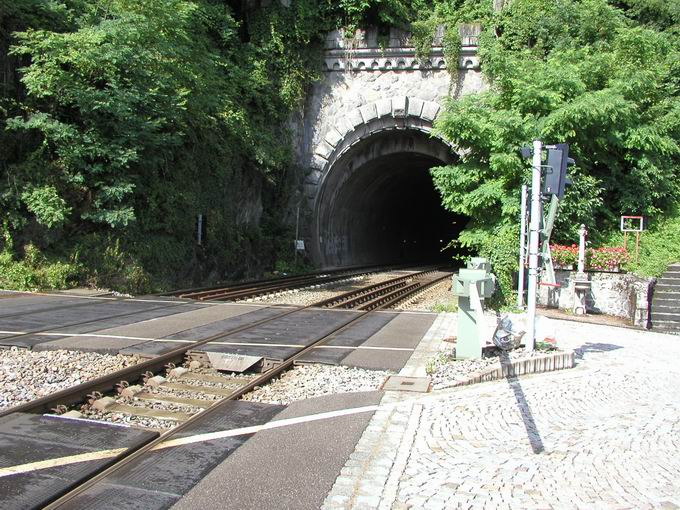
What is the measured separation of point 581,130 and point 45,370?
49.0 feet

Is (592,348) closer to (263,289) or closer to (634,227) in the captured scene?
(263,289)

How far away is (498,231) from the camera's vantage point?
1681cm

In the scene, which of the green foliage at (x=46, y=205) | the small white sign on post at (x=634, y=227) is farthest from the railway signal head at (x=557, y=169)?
the green foliage at (x=46, y=205)

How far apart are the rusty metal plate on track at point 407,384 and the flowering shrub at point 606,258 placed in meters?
10.0

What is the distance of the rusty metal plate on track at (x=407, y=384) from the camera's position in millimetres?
6145

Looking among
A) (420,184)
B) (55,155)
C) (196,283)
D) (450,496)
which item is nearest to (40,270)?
(55,155)

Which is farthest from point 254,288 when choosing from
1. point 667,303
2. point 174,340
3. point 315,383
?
point 315,383

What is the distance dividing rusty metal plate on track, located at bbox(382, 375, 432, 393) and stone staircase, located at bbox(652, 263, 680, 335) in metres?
8.59

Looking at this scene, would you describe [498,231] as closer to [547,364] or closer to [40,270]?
[547,364]

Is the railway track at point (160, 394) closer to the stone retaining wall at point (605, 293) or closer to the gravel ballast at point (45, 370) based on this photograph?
the gravel ballast at point (45, 370)

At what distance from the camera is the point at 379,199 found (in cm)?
3528

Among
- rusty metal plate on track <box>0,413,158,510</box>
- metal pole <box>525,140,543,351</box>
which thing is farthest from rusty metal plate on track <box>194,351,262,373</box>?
metal pole <box>525,140,543,351</box>

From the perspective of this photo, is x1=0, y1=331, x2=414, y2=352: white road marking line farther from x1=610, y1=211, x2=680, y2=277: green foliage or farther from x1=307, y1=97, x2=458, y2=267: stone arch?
x1=307, y1=97, x2=458, y2=267: stone arch

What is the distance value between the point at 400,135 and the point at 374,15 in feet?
16.5
